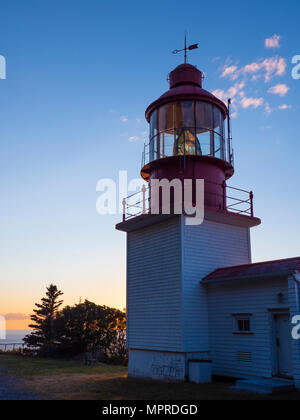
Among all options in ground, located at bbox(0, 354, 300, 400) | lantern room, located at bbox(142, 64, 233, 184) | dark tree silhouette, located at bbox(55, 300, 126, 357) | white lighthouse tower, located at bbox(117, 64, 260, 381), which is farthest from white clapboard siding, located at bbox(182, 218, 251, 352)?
dark tree silhouette, located at bbox(55, 300, 126, 357)

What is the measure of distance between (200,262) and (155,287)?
Answer: 6.38 feet

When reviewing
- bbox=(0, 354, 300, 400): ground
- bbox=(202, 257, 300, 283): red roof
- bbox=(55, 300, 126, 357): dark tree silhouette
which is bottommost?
bbox=(0, 354, 300, 400): ground

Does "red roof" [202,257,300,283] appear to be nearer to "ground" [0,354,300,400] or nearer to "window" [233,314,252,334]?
"window" [233,314,252,334]

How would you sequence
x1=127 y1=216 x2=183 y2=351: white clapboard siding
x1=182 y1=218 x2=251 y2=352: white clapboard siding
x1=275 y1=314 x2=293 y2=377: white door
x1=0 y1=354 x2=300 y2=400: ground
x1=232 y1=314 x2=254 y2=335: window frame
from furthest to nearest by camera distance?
1. x1=127 y1=216 x2=183 y2=351: white clapboard siding
2. x1=182 y1=218 x2=251 y2=352: white clapboard siding
3. x1=232 y1=314 x2=254 y2=335: window frame
4. x1=275 y1=314 x2=293 y2=377: white door
5. x1=0 y1=354 x2=300 y2=400: ground

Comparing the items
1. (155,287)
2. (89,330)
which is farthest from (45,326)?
(155,287)

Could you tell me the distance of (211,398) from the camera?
33.9 ft

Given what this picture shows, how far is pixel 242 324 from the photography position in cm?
1350

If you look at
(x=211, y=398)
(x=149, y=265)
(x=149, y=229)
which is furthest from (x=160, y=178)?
(x=211, y=398)

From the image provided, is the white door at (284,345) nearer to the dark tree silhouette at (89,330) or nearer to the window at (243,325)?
the window at (243,325)

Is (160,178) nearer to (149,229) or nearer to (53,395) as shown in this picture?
(149,229)

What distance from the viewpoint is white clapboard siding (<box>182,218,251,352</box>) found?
14070 millimetres

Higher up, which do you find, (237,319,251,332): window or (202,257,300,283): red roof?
(202,257,300,283): red roof

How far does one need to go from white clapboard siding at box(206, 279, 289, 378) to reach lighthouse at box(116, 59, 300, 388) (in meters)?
0.03

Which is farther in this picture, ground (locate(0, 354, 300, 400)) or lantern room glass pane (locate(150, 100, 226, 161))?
lantern room glass pane (locate(150, 100, 226, 161))
